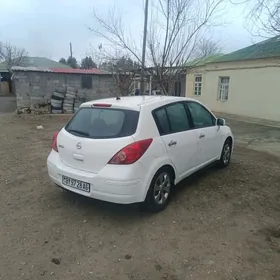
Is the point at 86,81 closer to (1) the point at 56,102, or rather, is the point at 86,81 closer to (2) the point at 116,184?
(1) the point at 56,102

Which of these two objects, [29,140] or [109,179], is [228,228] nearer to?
[109,179]

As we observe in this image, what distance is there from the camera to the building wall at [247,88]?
530 inches

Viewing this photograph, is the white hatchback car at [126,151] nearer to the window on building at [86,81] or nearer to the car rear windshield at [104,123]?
the car rear windshield at [104,123]

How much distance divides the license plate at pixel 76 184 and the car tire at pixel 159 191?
0.73m

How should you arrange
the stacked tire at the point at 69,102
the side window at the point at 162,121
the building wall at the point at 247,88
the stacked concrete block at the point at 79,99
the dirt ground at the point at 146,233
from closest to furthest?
the dirt ground at the point at 146,233, the side window at the point at 162,121, the building wall at the point at 247,88, the stacked tire at the point at 69,102, the stacked concrete block at the point at 79,99

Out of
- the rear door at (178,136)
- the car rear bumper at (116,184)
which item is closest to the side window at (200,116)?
the rear door at (178,136)

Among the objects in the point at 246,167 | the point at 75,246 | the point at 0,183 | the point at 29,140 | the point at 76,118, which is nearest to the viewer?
the point at 75,246

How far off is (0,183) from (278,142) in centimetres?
800

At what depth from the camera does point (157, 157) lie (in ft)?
11.5

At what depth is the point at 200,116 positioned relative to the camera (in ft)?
15.5

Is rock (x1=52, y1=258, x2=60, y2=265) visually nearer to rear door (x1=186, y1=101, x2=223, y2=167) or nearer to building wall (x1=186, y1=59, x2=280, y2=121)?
rear door (x1=186, y1=101, x2=223, y2=167)

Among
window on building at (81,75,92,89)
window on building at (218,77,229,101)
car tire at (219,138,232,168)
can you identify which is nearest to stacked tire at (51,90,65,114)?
window on building at (81,75,92,89)

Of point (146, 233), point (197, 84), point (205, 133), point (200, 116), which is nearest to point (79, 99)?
point (197, 84)

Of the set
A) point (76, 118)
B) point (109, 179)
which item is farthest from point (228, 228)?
point (76, 118)
